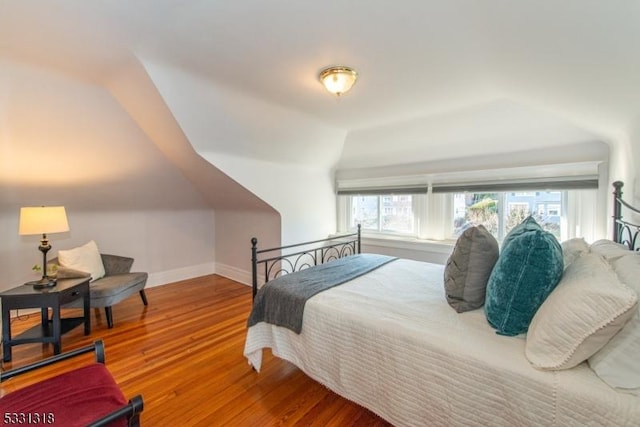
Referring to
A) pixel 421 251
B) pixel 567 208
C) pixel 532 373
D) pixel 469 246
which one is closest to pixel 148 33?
pixel 469 246

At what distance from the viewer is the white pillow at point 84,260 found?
2.94 meters

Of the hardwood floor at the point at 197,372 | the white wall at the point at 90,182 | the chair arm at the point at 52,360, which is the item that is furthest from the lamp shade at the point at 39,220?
the chair arm at the point at 52,360

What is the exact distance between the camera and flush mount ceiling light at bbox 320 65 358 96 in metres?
1.99

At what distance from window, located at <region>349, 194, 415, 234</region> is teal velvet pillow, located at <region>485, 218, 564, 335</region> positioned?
2.60m

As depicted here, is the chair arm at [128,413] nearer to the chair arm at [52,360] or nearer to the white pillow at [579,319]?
the chair arm at [52,360]

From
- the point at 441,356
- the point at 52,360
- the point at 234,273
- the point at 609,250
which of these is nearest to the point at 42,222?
the point at 52,360

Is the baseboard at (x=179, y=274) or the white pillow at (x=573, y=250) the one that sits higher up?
the white pillow at (x=573, y=250)

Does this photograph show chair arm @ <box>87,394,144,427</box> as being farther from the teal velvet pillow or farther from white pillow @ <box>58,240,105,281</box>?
white pillow @ <box>58,240,105,281</box>

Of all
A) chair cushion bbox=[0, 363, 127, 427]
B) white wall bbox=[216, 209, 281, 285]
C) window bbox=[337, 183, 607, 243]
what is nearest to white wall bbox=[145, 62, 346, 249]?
white wall bbox=[216, 209, 281, 285]

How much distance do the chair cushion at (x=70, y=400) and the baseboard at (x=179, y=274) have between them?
318cm

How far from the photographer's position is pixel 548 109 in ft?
7.28

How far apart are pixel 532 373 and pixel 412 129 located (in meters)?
2.67

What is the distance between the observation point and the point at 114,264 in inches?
133

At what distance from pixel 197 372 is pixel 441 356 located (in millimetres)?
1782
